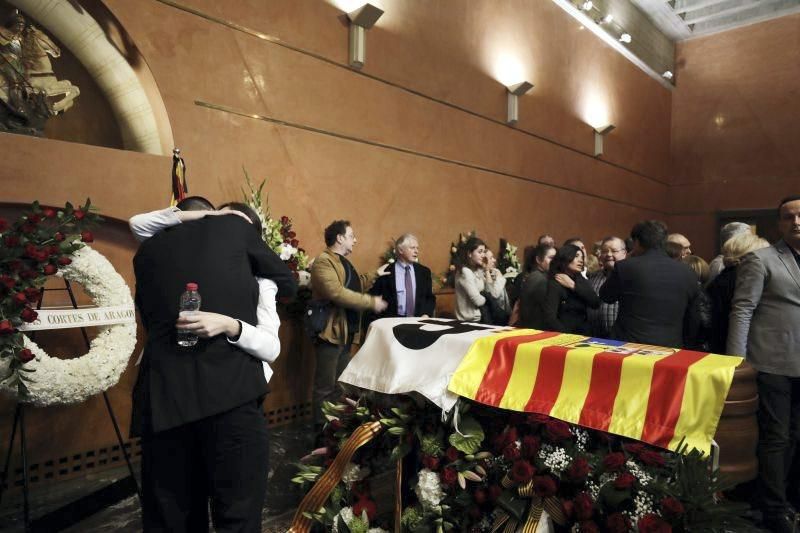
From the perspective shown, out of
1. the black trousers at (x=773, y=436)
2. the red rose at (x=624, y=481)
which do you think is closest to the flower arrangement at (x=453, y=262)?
the black trousers at (x=773, y=436)

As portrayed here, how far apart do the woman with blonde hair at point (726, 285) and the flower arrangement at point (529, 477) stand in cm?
152

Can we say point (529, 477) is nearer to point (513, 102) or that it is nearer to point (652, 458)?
point (652, 458)

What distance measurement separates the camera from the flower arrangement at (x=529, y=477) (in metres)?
1.41

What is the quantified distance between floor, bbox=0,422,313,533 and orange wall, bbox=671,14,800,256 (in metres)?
8.64

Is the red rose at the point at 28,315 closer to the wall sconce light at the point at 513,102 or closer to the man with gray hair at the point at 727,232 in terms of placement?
the man with gray hair at the point at 727,232

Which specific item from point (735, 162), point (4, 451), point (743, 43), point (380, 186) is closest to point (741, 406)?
Answer: point (4, 451)

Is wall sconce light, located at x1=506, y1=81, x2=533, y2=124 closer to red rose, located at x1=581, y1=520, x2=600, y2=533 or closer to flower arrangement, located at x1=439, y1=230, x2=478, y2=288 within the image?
flower arrangement, located at x1=439, y1=230, x2=478, y2=288

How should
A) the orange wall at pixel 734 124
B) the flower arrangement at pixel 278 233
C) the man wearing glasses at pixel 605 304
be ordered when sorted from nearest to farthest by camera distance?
the man wearing glasses at pixel 605 304
the flower arrangement at pixel 278 233
the orange wall at pixel 734 124

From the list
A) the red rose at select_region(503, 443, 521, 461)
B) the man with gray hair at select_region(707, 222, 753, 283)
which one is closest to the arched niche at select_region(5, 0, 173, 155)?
the red rose at select_region(503, 443, 521, 461)

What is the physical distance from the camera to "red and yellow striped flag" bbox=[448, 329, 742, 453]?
4.97ft

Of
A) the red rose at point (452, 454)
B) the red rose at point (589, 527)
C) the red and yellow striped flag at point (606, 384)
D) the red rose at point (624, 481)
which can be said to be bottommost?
the red rose at point (589, 527)

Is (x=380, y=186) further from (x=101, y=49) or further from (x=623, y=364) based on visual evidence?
(x=623, y=364)

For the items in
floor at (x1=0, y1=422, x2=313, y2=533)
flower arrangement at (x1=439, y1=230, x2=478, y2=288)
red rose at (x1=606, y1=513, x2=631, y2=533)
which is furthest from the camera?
flower arrangement at (x1=439, y1=230, x2=478, y2=288)

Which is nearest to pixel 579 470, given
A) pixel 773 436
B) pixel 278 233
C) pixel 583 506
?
pixel 583 506
